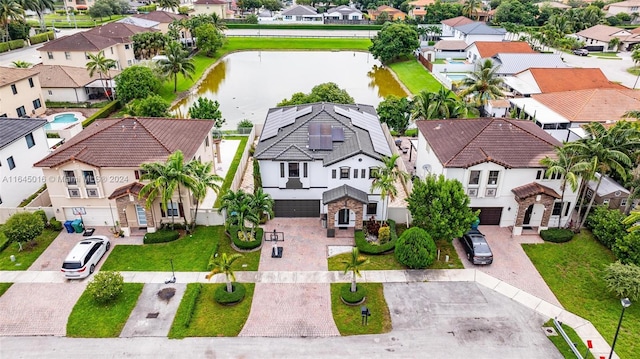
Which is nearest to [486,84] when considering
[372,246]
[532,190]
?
[532,190]

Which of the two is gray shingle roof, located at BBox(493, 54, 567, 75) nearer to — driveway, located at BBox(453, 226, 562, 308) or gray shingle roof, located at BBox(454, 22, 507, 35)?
gray shingle roof, located at BBox(454, 22, 507, 35)

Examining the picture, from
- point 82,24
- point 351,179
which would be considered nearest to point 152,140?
point 351,179

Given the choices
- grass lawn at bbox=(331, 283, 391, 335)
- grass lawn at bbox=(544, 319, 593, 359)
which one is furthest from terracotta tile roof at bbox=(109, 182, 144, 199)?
grass lawn at bbox=(544, 319, 593, 359)

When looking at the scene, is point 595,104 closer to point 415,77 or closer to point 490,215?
point 490,215

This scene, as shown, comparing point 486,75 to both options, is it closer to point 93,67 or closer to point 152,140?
point 152,140

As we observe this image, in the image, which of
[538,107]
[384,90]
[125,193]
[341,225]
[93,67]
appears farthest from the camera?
[384,90]

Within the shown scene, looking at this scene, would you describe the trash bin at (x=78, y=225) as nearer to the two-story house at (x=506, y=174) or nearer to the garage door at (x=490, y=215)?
the two-story house at (x=506, y=174)
